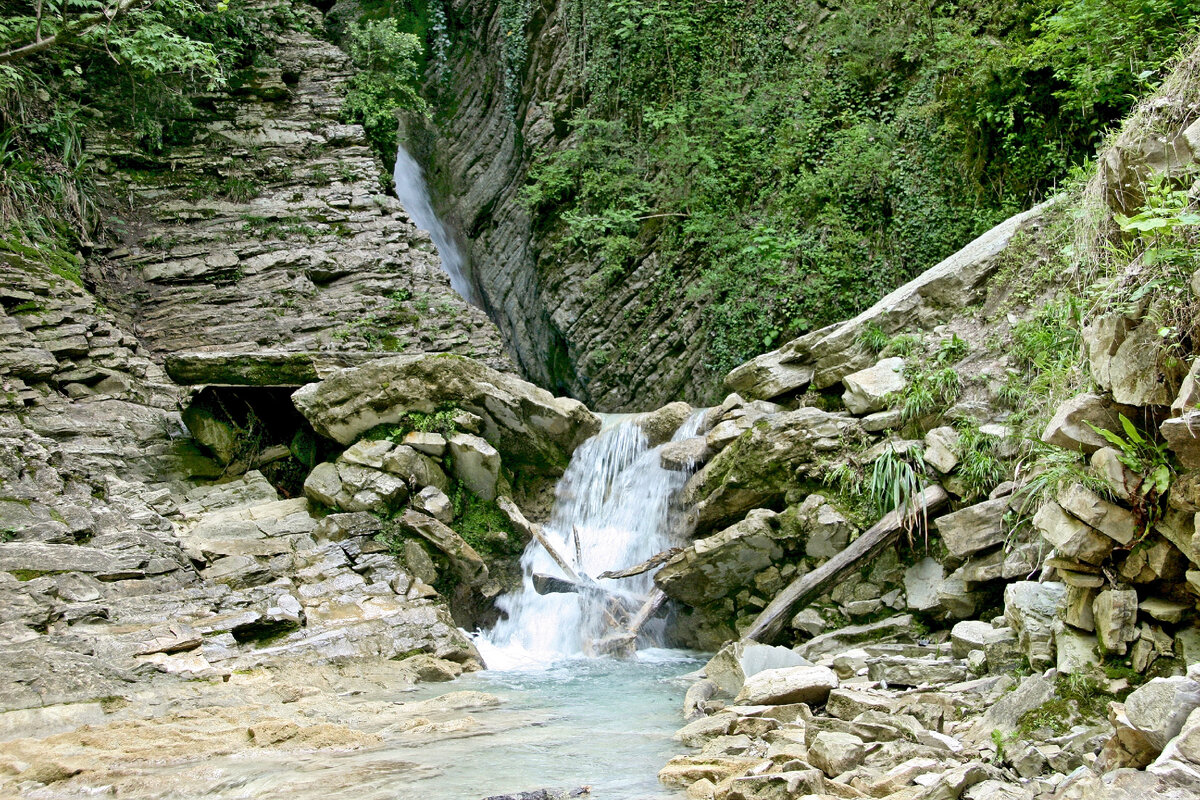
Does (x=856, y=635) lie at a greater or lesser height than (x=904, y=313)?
lesser

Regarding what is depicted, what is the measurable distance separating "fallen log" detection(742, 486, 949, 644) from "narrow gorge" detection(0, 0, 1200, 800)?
0.11 ft

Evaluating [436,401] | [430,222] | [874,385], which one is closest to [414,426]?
[436,401]

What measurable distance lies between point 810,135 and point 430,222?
9.96 m

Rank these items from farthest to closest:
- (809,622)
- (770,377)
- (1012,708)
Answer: (770,377)
(809,622)
(1012,708)

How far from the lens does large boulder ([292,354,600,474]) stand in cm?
1030

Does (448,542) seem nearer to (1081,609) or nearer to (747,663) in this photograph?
(747,663)

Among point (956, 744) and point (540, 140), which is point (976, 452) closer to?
point (956, 744)

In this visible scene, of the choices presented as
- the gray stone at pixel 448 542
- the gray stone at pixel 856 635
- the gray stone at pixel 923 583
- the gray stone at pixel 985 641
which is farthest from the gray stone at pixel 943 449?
the gray stone at pixel 448 542

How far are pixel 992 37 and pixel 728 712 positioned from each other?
37.7 feet

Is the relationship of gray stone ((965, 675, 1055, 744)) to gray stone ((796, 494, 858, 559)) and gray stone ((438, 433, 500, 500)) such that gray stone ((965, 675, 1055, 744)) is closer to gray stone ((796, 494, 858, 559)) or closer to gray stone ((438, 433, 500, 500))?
gray stone ((796, 494, 858, 559))

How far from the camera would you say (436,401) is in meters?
10.4

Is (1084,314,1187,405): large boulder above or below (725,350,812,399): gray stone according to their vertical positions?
below

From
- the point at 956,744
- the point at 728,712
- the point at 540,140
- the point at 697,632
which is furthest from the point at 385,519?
the point at 540,140

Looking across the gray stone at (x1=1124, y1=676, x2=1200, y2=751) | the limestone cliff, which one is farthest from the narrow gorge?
the limestone cliff
